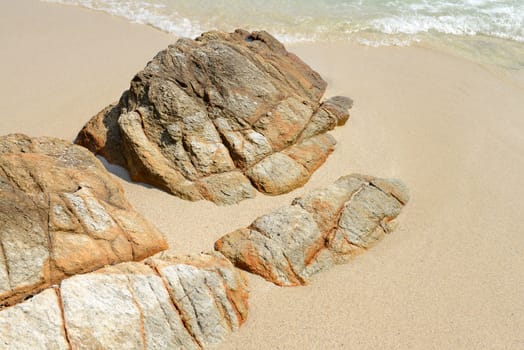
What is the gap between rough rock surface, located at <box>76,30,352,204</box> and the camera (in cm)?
664

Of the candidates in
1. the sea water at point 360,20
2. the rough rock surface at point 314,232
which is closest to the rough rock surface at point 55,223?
the rough rock surface at point 314,232

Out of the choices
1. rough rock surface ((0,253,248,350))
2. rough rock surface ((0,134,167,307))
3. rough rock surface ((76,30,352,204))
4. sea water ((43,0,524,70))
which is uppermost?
sea water ((43,0,524,70))

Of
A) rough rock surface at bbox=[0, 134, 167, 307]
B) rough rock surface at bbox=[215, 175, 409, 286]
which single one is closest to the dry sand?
rough rock surface at bbox=[215, 175, 409, 286]

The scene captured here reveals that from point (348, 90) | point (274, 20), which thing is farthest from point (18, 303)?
point (274, 20)

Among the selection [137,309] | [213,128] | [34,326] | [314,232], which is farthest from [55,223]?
[314,232]

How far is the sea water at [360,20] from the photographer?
12820 millimetres

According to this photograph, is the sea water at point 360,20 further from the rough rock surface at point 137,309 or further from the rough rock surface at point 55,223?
the rough rock surface at point 137,309

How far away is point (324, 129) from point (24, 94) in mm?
7182

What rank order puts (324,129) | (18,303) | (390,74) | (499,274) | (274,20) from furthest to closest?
(274,20) < (390,74) < (324,129) < (499,274) < (18,303)

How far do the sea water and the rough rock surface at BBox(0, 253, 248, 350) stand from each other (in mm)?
9598

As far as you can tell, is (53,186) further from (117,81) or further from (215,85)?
(117,81)

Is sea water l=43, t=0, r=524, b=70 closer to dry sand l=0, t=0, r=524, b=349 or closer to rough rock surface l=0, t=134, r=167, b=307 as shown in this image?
dry sand l=0, t=0, r=524, b=349

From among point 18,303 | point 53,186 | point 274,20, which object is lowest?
point 18,303

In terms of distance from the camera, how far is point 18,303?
4156 mm
